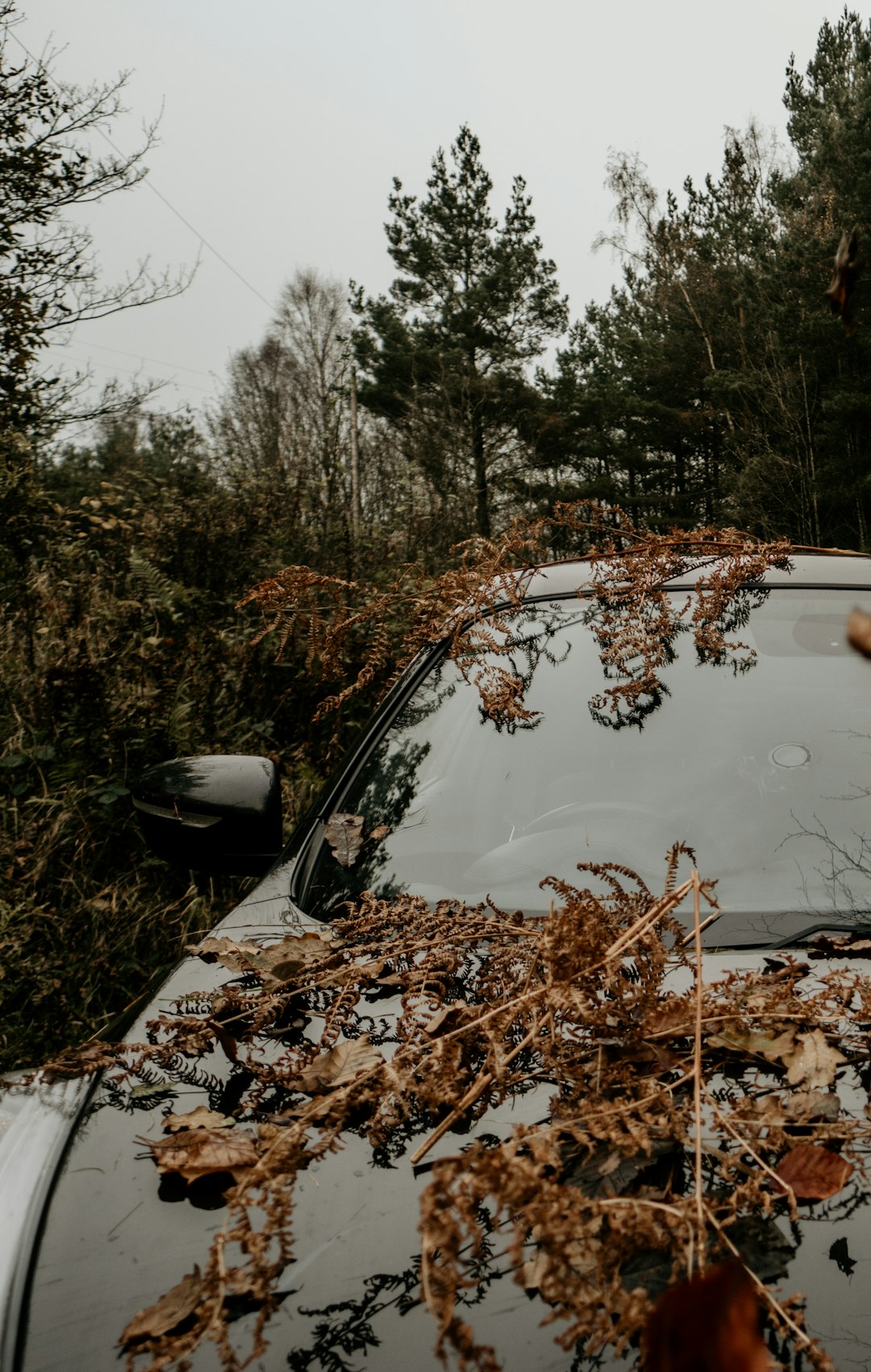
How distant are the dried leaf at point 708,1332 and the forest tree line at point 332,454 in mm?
923

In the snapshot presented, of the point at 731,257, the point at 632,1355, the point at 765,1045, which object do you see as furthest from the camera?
the point at 731,257

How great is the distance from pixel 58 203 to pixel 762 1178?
673cm

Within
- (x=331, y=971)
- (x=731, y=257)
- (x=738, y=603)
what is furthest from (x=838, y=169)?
(x=331, y=971)

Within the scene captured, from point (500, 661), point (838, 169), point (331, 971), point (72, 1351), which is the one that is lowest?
point (72, 1351)

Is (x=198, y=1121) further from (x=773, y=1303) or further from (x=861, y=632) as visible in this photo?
(x=861, y=632)

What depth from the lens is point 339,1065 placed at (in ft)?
4.34

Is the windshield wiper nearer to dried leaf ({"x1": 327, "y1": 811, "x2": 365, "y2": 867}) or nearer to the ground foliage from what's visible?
the ground foliage

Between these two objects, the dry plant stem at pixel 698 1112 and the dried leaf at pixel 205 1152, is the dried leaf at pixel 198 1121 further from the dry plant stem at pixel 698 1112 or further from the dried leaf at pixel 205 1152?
the dry plant stem at pixel 698 1112

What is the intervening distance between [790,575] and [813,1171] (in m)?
1.60

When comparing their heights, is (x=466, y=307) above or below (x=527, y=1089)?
above

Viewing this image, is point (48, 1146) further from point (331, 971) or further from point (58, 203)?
point (58, 203)

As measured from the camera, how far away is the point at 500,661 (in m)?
2.33

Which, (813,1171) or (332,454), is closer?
(813,1171)

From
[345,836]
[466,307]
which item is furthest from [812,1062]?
[466,307]
